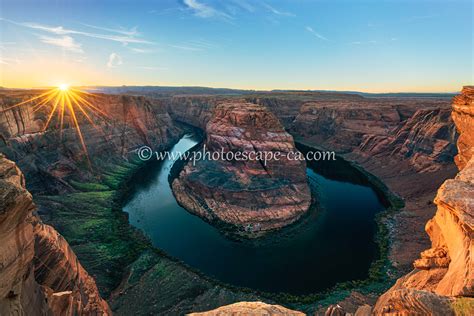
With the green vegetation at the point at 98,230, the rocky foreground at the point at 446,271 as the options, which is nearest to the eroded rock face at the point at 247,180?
the green vegetation at the point at 98,230

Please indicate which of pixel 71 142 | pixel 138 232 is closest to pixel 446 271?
pixel 138 232

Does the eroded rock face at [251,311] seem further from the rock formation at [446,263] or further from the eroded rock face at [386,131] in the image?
the eroded rock face at [386,131]

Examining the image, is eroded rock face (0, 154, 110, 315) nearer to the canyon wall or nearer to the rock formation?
the rock formation

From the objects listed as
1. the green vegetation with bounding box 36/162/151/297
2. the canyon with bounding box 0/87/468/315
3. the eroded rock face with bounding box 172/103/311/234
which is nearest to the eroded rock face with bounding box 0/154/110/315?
the canyon with bounding box 0/87/468/315

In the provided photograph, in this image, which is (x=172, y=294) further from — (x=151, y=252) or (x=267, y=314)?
(x=267, y=314)

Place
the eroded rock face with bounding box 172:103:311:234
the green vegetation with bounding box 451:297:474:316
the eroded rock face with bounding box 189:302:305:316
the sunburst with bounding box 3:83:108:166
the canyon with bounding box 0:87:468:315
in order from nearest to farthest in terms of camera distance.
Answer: the green vegetation with bounding box 451:297:474:316 < the eroded rock face with bounding box 189:302:305:316 < the canyon with bounding box 0:87:468:315 < the eroded rock face with bounding box 172:103:311:234 < the sunburst with bounding box 3:83:108:166
